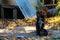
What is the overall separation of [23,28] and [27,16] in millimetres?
2951

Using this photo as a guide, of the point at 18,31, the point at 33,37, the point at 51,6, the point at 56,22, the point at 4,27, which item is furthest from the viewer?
the point at 51,6

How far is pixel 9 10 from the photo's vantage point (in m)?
15.1

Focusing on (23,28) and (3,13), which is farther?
(3,13)

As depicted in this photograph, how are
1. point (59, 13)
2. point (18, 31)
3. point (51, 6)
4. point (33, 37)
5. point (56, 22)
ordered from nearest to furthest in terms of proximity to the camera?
1. point (33, 37)
2. point (18, 31)
3. point (56, 22)
4. point (59, 13)
5. point (51, 6)

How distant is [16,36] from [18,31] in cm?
105

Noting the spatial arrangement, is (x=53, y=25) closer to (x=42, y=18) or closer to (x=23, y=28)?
(x=23, y=28)

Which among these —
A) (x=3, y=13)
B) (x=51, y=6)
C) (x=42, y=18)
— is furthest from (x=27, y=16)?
(x=42, y=18)

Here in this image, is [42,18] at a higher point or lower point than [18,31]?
higher

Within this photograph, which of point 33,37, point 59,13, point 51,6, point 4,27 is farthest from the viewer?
point 51,6

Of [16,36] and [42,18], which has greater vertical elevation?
[42,18]

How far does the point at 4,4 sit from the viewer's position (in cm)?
1441

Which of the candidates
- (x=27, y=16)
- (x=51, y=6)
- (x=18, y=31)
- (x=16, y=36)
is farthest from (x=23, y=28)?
(x=51, y=6)

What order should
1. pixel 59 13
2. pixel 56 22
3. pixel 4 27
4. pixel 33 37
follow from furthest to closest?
pixel 59 13 < pixel 56 22 < pixel 4 27 < pixel 33 37

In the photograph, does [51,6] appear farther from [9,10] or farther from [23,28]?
[23,28]
